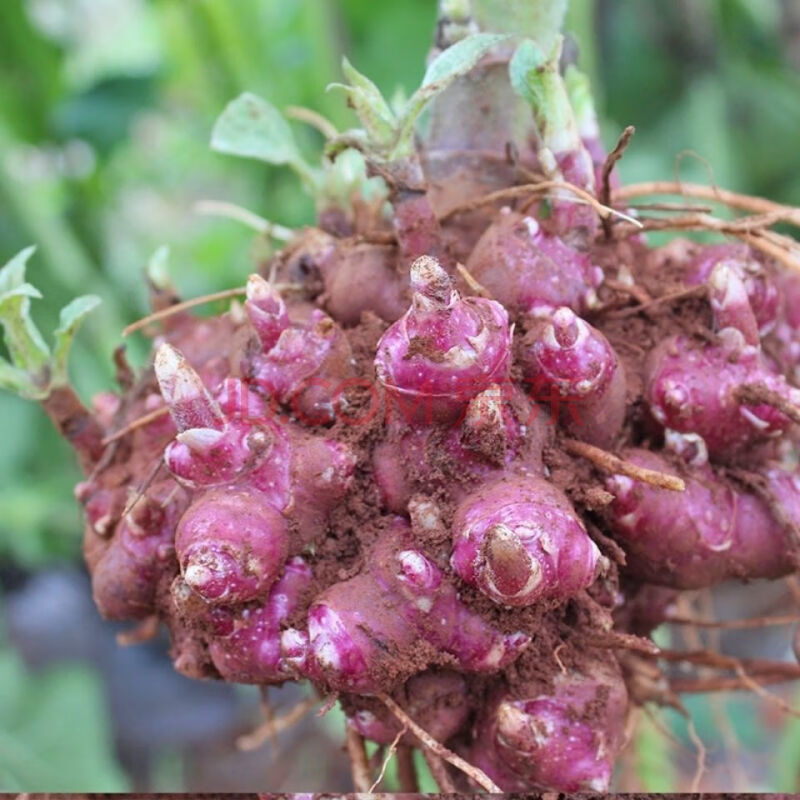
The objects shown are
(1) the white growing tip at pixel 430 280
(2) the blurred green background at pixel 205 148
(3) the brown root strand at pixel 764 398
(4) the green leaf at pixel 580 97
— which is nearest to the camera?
(1) the white growing tip at pixel 430 280

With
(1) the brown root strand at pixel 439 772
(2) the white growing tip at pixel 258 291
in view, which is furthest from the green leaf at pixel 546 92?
(1) the brown root strand at pixel 439 772

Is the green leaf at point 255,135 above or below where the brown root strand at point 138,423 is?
above

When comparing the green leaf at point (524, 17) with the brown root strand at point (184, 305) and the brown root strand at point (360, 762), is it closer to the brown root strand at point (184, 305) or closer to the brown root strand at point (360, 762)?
the brown root strand at point (184, 305)

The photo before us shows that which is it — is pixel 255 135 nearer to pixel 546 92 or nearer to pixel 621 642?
pixel 546 92

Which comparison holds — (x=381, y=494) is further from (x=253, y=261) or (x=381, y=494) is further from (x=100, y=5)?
(x=100, y=5)

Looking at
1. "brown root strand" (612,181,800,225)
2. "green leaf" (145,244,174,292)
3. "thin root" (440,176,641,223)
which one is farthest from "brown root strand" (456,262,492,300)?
"green leaf" (145,244,174,292)

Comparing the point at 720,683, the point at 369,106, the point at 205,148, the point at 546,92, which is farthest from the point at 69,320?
the point at 205,148
